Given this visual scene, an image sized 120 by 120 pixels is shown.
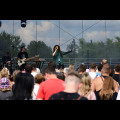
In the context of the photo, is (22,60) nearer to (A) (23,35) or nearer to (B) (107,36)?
(A) (23,35)

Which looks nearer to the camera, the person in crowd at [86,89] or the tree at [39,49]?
the person in crowd at [86,89]

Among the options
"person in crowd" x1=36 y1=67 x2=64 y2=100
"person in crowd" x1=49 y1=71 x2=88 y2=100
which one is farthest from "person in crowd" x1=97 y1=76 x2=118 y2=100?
"person in crowd" x1=49 y1=71 x2=88 y2=100

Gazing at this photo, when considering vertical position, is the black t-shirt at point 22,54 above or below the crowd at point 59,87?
above

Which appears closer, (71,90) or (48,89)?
(71,90)

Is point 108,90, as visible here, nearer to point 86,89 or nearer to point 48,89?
point 86,89

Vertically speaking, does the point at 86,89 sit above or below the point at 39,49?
below

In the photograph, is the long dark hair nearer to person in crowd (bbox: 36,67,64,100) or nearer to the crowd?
the crowd

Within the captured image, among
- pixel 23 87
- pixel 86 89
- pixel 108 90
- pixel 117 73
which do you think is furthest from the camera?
pixel 117 73

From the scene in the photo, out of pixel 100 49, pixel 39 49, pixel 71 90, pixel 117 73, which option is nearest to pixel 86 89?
pixel 71 90

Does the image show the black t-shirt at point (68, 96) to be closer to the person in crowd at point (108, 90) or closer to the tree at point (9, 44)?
the person in crowd at point (108, 90)

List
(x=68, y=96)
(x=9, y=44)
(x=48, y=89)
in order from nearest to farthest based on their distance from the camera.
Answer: (x=68, y=96) < (x=48, y=89) < (x=9, y=44)

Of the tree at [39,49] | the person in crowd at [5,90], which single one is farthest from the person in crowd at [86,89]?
the tree at [39,49]

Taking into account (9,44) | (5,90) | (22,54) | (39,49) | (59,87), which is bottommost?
(5,90)
